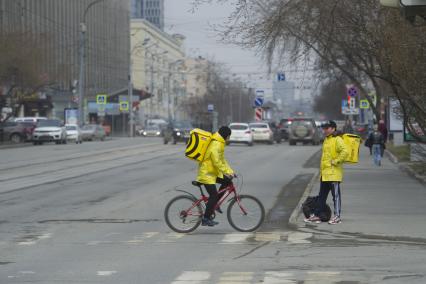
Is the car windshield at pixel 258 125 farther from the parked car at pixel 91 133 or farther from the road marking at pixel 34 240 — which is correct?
the road marking at pixel 34 240

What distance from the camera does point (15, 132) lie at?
61750 millimetres

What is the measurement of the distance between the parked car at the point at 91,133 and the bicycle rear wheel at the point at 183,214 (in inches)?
2194

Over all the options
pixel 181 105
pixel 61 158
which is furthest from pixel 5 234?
pixel 181 105

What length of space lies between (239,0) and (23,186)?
24.5 feet

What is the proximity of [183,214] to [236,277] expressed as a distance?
164 inches

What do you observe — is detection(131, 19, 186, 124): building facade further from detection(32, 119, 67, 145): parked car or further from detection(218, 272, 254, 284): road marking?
detection(218, 272, 254, 284): road marking

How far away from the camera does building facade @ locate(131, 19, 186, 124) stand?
11569 cm

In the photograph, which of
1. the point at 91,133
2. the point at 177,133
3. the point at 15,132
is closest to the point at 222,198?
the point at 177,133

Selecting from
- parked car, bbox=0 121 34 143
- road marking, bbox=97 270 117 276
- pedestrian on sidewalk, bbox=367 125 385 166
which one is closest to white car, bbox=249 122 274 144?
parked car, bbox=0 121 34 143

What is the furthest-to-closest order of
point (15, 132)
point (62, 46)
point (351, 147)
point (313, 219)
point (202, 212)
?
point (62, 46), point (15, 132), point (313, 219), point (351, 147), point (202, 212)

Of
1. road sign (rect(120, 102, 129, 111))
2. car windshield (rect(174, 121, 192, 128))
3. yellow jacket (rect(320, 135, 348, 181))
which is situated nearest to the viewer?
yellow jacket (rect(320, 135, 348, 181))

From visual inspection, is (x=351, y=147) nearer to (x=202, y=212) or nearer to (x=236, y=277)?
(x=202, y=212)

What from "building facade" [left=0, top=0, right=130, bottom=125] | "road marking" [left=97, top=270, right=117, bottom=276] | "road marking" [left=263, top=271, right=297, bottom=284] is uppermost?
"building facade" [left=0, top=0, right=130, bottom=125]

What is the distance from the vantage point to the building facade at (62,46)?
6203 cm
